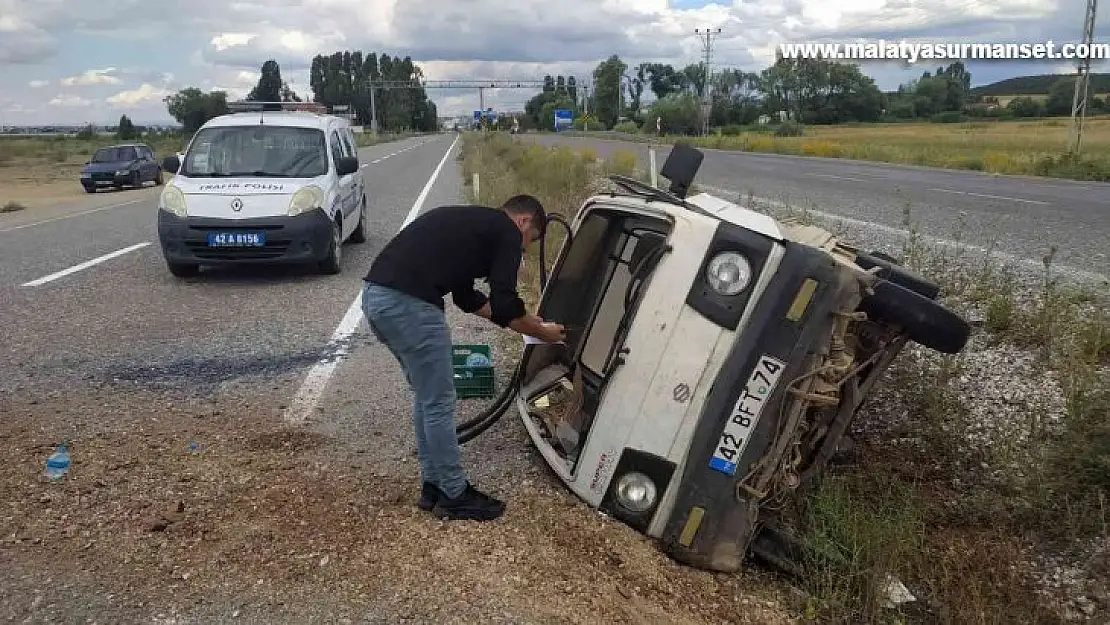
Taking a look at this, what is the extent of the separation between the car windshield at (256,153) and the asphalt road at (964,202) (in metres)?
5.70

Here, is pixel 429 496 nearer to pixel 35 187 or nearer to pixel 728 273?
pixel 728 273

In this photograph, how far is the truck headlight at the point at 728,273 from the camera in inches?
146

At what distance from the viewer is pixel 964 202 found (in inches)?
602

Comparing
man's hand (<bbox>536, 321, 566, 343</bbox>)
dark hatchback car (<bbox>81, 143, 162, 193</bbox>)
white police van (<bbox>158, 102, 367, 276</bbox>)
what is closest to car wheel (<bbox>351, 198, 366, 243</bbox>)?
white police van (<bbox>158, 102, 367, 276</bbox>)

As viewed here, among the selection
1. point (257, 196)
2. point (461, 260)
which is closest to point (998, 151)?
point (257, 196)

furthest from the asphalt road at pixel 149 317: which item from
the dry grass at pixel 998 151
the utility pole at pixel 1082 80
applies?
the utility pole at pixel 1082 80

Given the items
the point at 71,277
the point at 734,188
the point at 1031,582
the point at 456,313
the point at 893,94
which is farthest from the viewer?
the point at 893,94

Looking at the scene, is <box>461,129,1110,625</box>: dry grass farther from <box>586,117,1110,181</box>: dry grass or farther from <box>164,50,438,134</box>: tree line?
<box>164,50,438,134</box>: tree line

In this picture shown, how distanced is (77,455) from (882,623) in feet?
13.3

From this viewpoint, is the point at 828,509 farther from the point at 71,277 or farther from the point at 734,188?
the point at 734,188

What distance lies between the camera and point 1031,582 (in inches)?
158

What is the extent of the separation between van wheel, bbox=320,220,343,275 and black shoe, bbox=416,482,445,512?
19.6ft

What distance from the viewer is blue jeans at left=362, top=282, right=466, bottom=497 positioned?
383cm

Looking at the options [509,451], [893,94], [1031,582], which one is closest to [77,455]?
[509,451]
